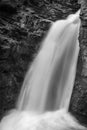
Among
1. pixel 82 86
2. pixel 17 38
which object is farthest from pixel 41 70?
pixel 82 86

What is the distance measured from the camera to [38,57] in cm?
860

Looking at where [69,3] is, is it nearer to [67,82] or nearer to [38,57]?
[38,57]

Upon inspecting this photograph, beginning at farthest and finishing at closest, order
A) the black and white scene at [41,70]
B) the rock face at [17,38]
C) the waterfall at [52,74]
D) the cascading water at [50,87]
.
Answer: the waterfall at [52,74], the rock face at [17,38], the black and white scene at [41,70], the cascading water at [50,87]

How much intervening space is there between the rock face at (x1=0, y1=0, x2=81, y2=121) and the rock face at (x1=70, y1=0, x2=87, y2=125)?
5 centimetres

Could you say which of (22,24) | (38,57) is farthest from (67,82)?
(22,24)

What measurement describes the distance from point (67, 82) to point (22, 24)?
2.93m

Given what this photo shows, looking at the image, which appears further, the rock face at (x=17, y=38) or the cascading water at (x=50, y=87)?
the rock face at (x=17, y=38)

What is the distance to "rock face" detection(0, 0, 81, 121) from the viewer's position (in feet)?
23.9

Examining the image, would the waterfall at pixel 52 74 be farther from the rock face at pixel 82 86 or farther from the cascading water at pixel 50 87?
the rock face at pixel 82 86

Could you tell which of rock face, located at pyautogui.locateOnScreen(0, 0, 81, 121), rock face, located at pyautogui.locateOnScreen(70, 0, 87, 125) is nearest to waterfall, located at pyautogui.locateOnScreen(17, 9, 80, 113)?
rock face, located at pyautogui.locateOnScreen(0, 0, 81, 121)

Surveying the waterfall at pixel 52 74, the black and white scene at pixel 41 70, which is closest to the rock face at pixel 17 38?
the black and white scene at pixel 41 70

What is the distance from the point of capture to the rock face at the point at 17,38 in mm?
7289

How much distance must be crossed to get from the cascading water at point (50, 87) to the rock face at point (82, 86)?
10.4 inches

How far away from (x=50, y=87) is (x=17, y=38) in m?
2.16
